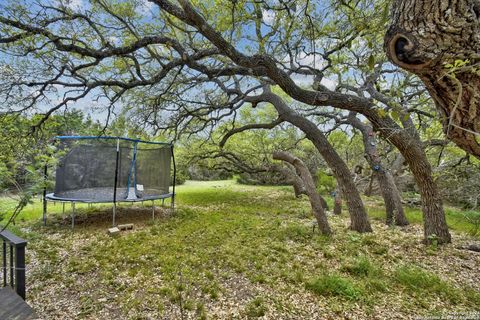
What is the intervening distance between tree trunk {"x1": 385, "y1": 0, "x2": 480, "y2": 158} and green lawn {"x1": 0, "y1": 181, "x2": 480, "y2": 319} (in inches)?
74.1

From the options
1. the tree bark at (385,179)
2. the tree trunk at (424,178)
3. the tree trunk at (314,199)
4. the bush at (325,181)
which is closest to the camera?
the tree trunk at (424,178)

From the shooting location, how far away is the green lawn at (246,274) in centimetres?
223

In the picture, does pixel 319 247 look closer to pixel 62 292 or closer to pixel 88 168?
pixel 62 292

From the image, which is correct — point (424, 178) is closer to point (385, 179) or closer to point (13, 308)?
point (385, 179)

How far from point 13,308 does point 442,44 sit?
346cm

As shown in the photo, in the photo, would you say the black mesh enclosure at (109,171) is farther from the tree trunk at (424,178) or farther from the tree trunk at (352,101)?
the tree trunk at (424,178)

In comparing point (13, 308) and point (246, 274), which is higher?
point (13, 308)

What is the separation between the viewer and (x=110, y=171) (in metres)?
6.27

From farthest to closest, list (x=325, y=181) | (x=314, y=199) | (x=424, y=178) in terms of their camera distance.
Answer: (x=325, y=181)
(x=314, y=199)
(x=424, y=178)

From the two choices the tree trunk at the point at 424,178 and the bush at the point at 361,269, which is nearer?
the bush at the point at 361,269

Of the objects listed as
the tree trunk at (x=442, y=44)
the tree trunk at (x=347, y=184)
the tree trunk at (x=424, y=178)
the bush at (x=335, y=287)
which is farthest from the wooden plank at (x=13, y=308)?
the tree trunk at (x=347, y=184)

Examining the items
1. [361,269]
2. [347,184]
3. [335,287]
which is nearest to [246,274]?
[335,287]

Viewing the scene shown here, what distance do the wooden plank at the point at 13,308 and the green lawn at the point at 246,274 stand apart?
1.00 ft

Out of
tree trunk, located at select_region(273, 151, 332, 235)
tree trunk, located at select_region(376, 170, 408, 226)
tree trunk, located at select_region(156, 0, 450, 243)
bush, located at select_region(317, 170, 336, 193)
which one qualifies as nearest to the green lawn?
tree trunk, located at select_region(273, 151, 332, 235)
